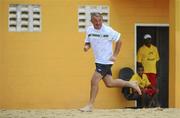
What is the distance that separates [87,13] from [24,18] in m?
1.36

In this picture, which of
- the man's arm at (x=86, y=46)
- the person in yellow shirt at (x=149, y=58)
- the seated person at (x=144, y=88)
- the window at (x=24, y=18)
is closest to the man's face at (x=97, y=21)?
the man's arm at (x=86, y=46)

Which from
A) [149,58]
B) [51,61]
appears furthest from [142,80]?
[51,61]

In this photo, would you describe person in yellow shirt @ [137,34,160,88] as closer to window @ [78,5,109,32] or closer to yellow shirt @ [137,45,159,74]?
yellow shirt @ [137,45,159,74]

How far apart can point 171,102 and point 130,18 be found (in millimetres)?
2041

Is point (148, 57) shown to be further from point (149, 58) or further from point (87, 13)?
point (87, 13)

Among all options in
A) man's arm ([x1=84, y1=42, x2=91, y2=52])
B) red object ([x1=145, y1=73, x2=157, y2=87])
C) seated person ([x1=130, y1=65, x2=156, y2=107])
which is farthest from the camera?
red object ([x1=145, y1=73, x2=157, y2=87])

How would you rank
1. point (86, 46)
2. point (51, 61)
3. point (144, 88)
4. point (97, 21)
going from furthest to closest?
1. point (51, 61)
2. point (144, 88)
3. point (86, 46)
4. point (97, 21)

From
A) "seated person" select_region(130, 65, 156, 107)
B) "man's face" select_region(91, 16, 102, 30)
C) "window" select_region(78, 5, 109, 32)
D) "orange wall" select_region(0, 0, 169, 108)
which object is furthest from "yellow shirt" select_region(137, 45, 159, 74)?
"man's face" select_region(91, 16, 102, 30)

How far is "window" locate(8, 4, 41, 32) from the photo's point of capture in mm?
14023

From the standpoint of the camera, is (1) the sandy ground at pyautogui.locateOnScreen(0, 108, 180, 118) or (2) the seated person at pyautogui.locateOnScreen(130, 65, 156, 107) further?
(2) the seated person at pyautogui.locateOnScreen(130, 65, 156, 107)

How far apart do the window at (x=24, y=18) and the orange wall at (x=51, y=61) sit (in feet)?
0.35

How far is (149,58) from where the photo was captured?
1438cm

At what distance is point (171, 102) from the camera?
13.9m

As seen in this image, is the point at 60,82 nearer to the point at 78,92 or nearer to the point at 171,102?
the point at 78,92
